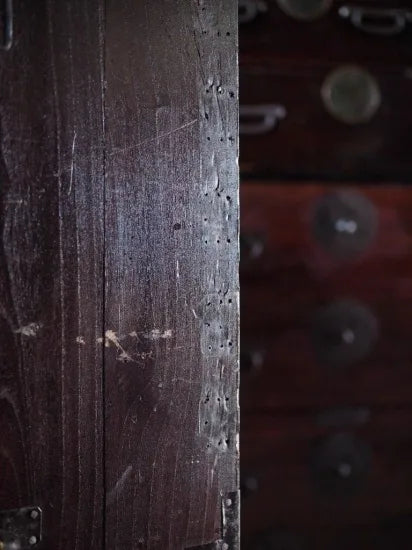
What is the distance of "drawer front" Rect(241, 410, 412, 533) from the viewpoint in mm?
1902

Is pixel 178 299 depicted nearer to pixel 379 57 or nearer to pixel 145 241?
pixel 145 241

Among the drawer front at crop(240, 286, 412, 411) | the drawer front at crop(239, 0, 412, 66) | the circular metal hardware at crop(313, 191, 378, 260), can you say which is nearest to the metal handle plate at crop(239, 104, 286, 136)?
the drawer front at crop(239, 0, 412, 66)

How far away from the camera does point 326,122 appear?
1.94m

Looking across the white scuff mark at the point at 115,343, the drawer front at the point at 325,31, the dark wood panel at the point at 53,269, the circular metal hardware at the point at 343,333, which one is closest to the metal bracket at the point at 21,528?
the dark wood panel at the point at 53,269

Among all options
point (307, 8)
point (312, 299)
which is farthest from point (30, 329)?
point (307, 8)

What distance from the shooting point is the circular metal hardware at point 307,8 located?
193 centimetres

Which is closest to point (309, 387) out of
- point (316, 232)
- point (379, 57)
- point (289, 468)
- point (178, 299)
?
point (289, 468)

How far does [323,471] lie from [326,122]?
3.12 feet

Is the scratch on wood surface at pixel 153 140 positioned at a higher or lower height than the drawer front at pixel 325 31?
lower

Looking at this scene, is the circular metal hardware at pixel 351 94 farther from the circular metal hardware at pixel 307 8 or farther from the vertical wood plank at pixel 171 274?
the vertical wood plank at pixel 171 274

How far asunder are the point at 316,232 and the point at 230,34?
1.00 m

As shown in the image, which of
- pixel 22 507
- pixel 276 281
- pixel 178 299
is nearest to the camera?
pixel 22 507

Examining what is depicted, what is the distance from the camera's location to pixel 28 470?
851mm

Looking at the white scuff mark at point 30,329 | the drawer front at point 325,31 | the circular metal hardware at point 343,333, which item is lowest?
the circular metal hardware at point 343,333
